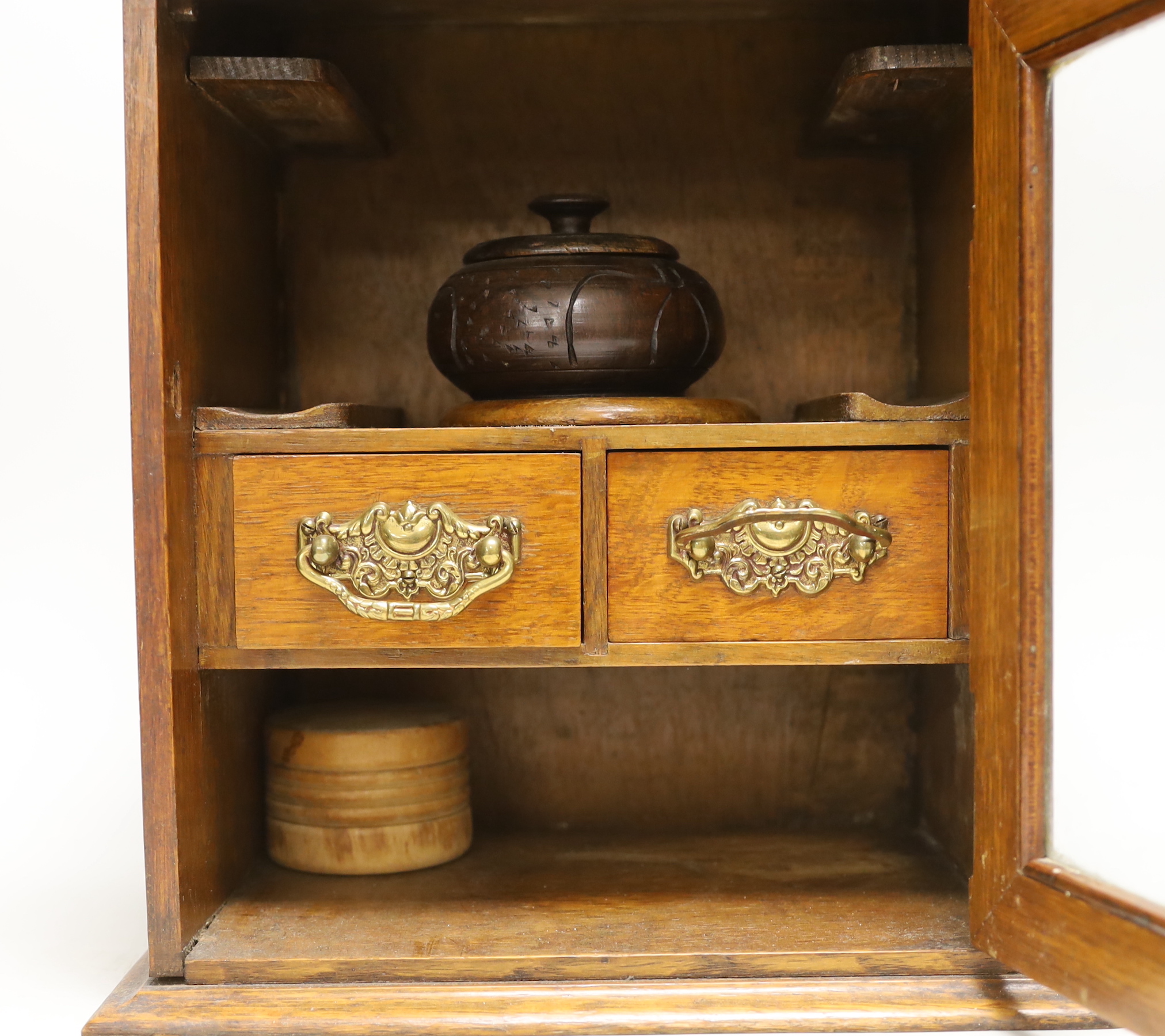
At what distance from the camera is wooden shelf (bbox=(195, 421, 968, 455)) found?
950 millimetres

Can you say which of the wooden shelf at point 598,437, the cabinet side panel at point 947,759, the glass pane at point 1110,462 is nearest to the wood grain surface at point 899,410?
the wooden shelf at point 598,437

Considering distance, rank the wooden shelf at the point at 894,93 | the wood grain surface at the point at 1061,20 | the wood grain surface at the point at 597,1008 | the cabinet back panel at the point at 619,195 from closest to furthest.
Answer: the wood grain surface at the point at 1061,20, the wood grain surface at the point at 597,1008, the wooden shelf at the point at 894,93, the cabinet back panel at the point at 619,195

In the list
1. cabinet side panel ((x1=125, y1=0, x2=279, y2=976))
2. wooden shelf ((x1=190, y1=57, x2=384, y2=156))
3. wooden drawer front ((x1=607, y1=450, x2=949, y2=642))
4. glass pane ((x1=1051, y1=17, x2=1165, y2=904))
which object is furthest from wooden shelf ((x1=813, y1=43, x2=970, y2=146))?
cabinet side panel ((x1=125, y1=0, x2=279, y2=976))

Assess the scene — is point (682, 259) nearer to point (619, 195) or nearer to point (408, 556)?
point (619, 195)

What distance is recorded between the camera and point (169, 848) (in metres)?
0.93

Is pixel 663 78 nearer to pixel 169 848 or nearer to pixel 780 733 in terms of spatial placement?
pixel 780 733

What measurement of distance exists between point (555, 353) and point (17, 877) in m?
0.76

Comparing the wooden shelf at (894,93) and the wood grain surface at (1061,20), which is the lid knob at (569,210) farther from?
the wood grain surface at (1061,20)

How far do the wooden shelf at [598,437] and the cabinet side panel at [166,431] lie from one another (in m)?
0.06

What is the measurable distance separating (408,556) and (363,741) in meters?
0.26

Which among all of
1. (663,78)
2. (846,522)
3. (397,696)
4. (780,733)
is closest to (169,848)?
(397,696)

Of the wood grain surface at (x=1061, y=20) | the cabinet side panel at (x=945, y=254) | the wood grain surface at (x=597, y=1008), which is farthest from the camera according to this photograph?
the cabinet side panel at (x=945, y=254)

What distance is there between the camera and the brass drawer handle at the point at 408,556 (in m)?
0.94

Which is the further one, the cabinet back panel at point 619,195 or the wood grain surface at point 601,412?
the cabinet back panel at point 619,195
